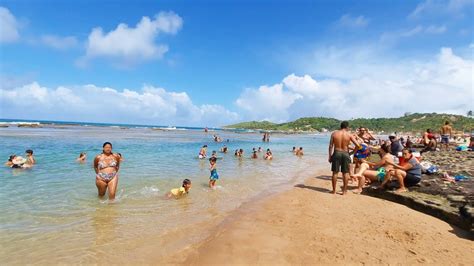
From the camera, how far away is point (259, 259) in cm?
459

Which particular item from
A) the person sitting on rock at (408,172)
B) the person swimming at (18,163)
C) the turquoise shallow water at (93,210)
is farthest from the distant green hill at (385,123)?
the person swimming at (18,163)

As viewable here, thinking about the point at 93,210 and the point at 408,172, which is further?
the point at 408,172

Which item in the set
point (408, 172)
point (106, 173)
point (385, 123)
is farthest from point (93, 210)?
point (385, 123)

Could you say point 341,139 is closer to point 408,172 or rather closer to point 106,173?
point 408,172

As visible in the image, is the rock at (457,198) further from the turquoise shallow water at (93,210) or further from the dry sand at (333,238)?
the turquoise shallow water at (93,210)

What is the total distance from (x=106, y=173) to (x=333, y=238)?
20.7 ft

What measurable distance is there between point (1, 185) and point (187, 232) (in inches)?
289

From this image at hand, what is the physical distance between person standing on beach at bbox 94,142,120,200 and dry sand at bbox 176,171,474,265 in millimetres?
3697

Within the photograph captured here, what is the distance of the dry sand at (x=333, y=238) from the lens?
463 centimetres

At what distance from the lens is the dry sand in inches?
182

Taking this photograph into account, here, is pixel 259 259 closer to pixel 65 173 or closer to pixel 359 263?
pixel 359 263

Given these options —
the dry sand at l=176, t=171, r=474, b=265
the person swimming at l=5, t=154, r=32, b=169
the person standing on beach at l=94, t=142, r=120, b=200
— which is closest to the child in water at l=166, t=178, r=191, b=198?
the person standing on beach at l=94, t=142, r=120, b=200

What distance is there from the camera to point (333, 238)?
544 centimetres

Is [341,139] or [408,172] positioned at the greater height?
[341,139]
